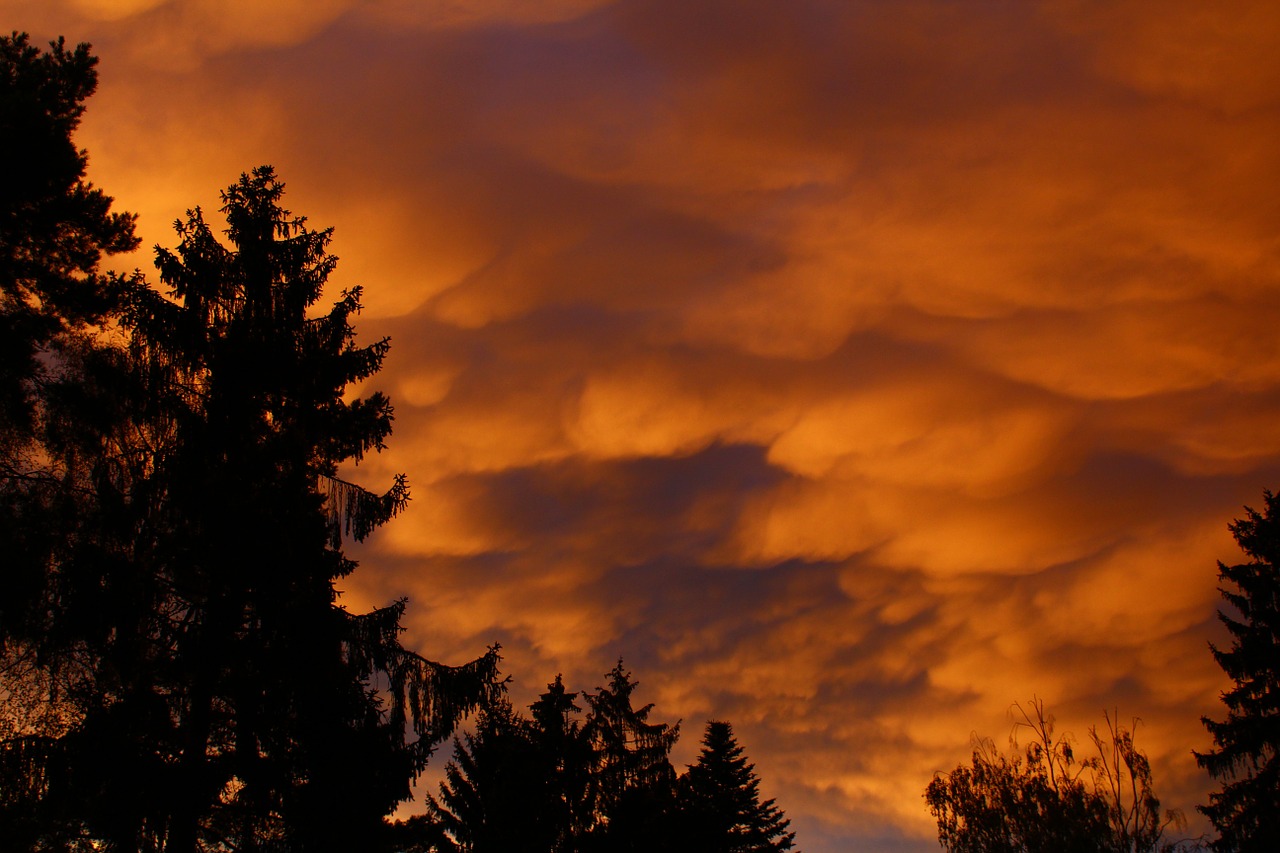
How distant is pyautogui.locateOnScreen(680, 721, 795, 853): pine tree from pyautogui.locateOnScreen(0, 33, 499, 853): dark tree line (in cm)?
3878

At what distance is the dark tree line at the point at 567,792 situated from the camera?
32.8 m

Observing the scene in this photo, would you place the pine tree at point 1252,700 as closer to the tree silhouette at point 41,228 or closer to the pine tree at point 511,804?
the pine tree at point 511,804

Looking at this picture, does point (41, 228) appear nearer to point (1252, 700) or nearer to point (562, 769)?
point (562, 769)

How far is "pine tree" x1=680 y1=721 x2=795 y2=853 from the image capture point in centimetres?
5194

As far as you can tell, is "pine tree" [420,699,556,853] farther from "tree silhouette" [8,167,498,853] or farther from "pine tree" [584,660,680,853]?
"tree silhouette" [8,167,498,853]

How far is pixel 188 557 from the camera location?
14.2m

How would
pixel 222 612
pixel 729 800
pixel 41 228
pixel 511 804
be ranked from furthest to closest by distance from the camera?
pixel 729 800 < pixel 511 804 < pixel 41 228 < pixel 222 612

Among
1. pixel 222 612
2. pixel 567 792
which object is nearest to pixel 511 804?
pixel 567 792

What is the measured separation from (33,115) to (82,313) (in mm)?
3499

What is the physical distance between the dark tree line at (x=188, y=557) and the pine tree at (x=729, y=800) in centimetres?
3878

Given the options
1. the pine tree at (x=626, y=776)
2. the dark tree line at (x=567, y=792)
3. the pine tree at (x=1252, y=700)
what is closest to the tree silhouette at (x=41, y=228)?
the dark tree line at (x=567, y=792)

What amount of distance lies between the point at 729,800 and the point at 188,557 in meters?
46.4

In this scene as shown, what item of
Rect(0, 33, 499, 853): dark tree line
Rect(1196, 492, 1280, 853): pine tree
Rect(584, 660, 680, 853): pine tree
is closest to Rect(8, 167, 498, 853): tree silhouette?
Rect(0, 33, 499, 853): dark tree line

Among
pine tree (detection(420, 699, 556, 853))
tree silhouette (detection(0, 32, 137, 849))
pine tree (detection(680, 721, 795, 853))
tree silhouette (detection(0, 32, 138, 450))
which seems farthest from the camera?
pine tree (detection(680, 721, 795, 853))
